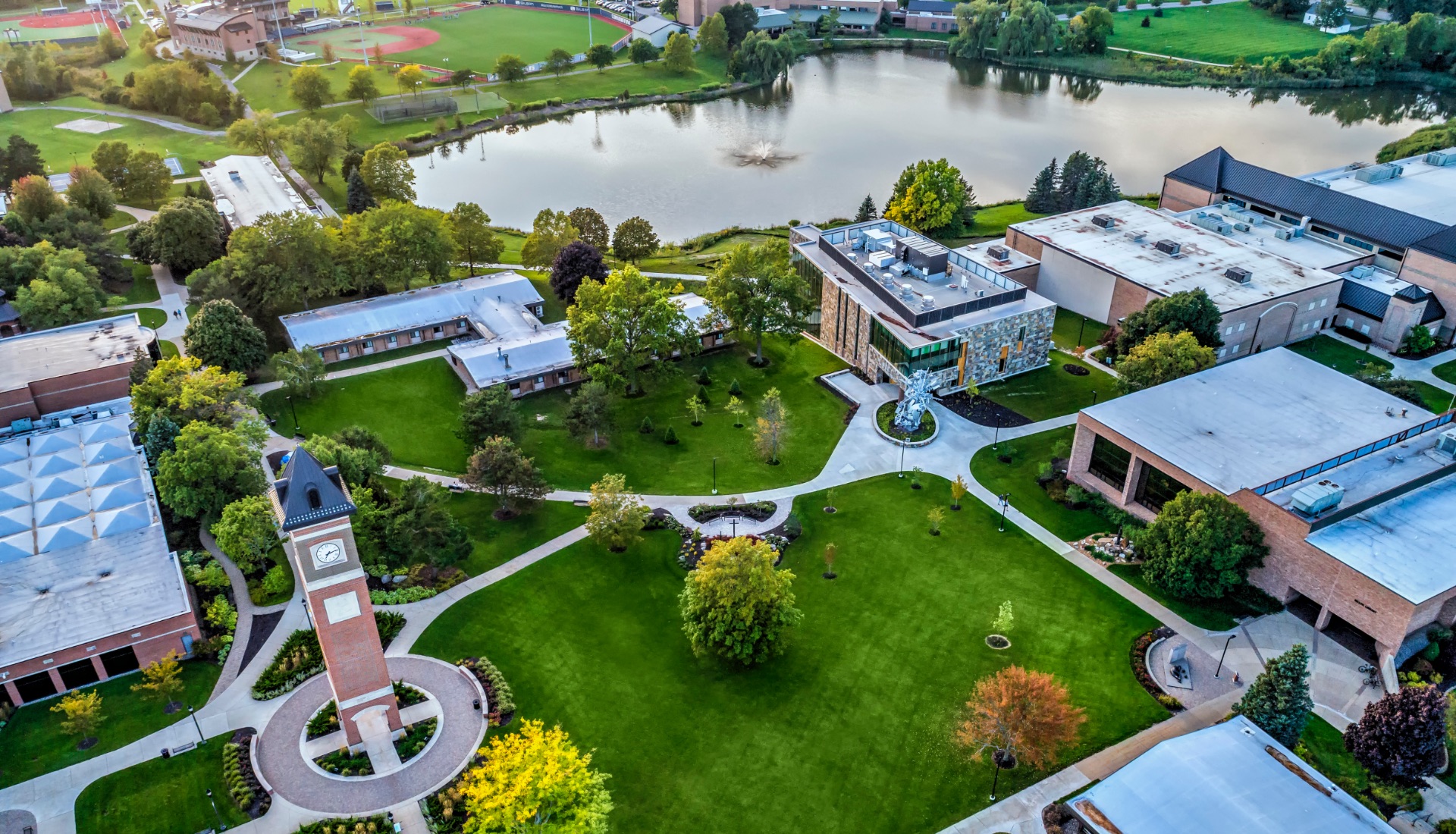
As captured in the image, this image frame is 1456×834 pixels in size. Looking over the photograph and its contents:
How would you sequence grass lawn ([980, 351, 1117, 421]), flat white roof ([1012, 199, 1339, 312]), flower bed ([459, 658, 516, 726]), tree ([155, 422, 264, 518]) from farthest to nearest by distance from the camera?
1. flat white roof ([1012, 199, 1339, 312])
2. grass lawn ([980, 351, 1117, 421])
3. tree ([155, 422, 264, 518])
4. flower bed ([459, 658, 516, 726])

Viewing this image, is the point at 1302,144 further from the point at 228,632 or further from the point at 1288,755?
the point at 228,632

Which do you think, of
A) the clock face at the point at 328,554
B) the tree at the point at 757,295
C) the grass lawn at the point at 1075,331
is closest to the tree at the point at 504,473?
the clock face at the point at 328,554

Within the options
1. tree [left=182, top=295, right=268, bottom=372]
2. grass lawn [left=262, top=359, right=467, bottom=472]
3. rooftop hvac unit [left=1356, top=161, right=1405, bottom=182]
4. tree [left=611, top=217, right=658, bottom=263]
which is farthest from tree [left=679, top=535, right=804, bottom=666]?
rooftop hvac unit [left=1356, top=161, right=1405, bottom=182]

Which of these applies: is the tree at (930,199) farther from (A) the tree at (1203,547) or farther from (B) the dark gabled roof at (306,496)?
(B) the dark gabled roof at (306,496)

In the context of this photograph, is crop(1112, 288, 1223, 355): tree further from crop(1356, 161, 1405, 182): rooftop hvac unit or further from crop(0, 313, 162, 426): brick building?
crop(0, 313, 162, 426): brick building

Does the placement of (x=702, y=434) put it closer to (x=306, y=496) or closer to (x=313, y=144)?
(x=306, y=496)

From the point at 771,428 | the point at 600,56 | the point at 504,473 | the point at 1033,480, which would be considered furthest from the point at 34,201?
the point at 1033,480

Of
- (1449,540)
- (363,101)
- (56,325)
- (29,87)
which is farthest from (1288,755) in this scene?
(29,87)
